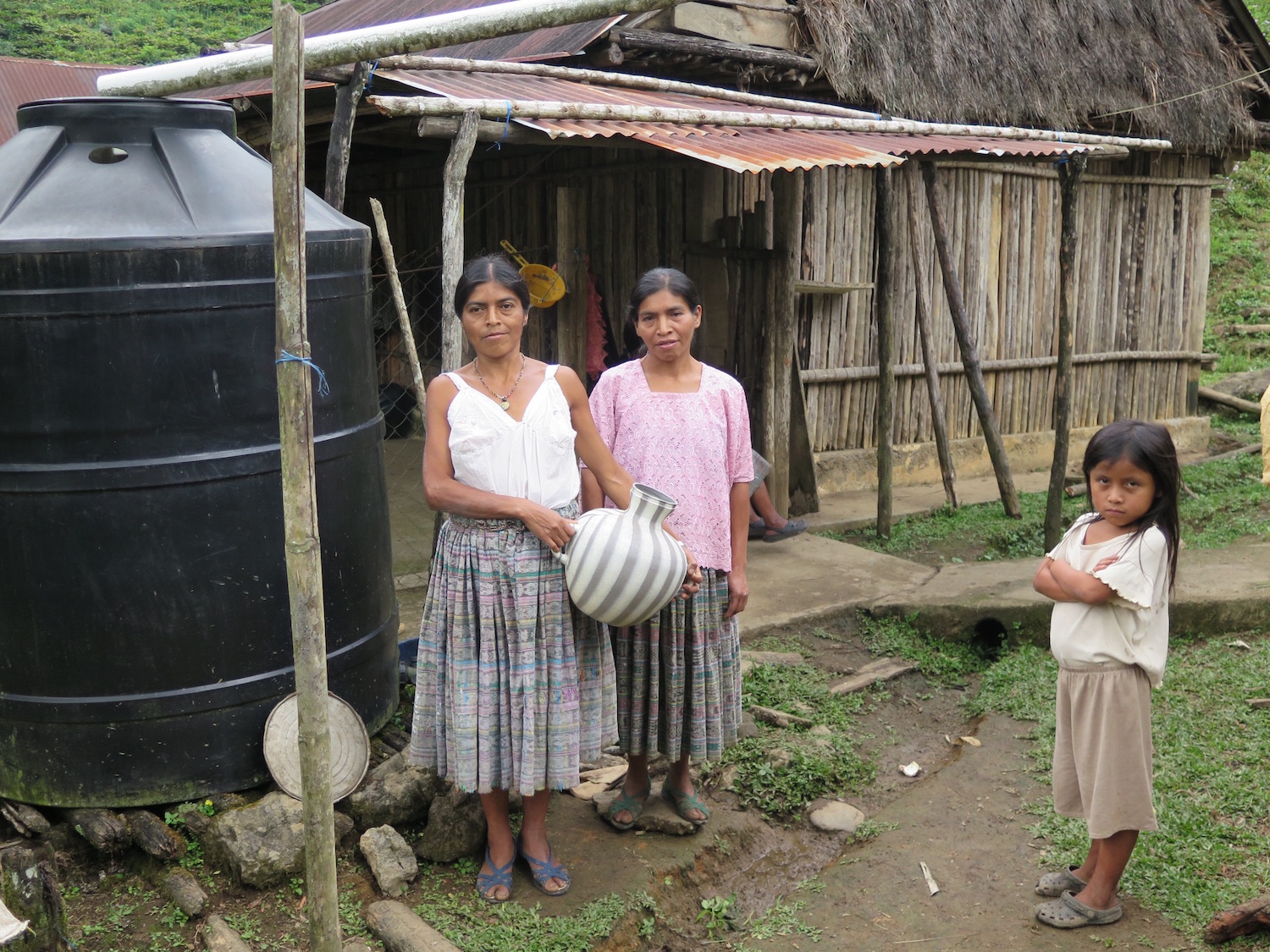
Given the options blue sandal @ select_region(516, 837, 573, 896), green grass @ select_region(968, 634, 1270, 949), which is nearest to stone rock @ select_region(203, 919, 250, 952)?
blue sandal @ select_region(516, 837, 573, 896)

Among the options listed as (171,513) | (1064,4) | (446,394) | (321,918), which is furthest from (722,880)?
(1064,4)

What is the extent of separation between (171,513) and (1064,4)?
→ 838 cm

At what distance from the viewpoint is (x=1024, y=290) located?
9438mm

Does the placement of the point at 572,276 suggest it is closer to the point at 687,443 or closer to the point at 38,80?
the point at 687,443

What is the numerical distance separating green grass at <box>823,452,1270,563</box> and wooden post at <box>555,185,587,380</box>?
2291 millimetres

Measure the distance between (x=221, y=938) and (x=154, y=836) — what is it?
1.51ft

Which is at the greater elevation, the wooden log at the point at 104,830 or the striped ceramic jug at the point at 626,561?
the striped ceramic jug at the point at 626,561

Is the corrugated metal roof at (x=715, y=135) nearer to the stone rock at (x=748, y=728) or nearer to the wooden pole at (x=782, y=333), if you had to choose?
the wooden pole at (x=782, y=333)

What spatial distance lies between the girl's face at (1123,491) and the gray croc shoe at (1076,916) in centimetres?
108

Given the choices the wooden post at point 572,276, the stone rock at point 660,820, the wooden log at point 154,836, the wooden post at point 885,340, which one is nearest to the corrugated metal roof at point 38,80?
the wooden post at point 572,276

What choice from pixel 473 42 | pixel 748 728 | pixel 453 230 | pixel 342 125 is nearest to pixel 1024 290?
pixel 473 42

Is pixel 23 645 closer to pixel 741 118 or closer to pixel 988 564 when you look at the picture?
pixel 741 118

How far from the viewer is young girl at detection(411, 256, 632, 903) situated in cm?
292

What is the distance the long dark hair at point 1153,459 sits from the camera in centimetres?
280
